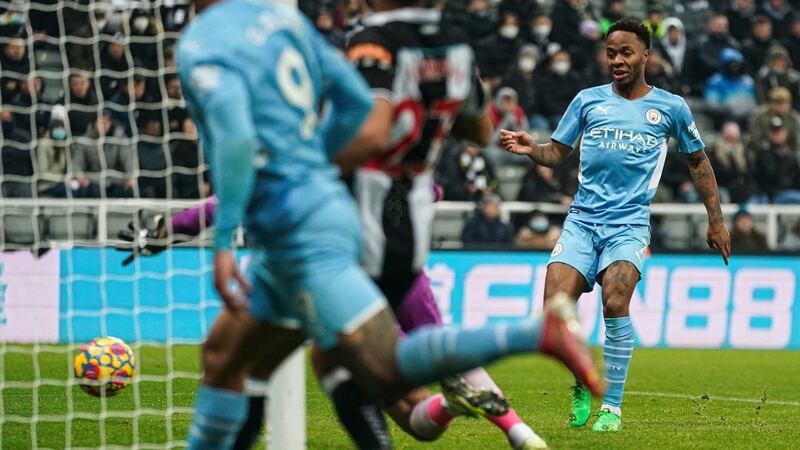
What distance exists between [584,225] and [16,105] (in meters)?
4.45

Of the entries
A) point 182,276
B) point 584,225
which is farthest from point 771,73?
point 584,225

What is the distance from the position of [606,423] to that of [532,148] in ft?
5.98

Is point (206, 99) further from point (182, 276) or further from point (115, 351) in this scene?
point (182, 276)

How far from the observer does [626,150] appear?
8.87 meters

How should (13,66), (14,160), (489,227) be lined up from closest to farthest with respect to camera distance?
(13,66)
(14,160)
(489,227)

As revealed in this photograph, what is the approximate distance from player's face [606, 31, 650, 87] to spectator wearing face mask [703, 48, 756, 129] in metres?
12.1

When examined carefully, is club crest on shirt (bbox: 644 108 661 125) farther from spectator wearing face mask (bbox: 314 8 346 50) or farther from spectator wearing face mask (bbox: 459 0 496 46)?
spectator wearing face mask (bbox: 459 0 496 46)

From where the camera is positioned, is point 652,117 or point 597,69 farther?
point 597,69

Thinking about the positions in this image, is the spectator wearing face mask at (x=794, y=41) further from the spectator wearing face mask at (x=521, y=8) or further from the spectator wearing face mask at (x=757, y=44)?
the spectator wearing face mask at (x=521, y=8)

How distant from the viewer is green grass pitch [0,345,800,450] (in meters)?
7.79

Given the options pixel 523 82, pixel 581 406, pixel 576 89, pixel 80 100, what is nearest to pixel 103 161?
pixel 80 100

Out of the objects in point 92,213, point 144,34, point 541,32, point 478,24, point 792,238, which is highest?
point 144,34

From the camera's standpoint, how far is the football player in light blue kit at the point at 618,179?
8.65 meters

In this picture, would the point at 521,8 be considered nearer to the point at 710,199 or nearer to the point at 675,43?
the point at 675,43
